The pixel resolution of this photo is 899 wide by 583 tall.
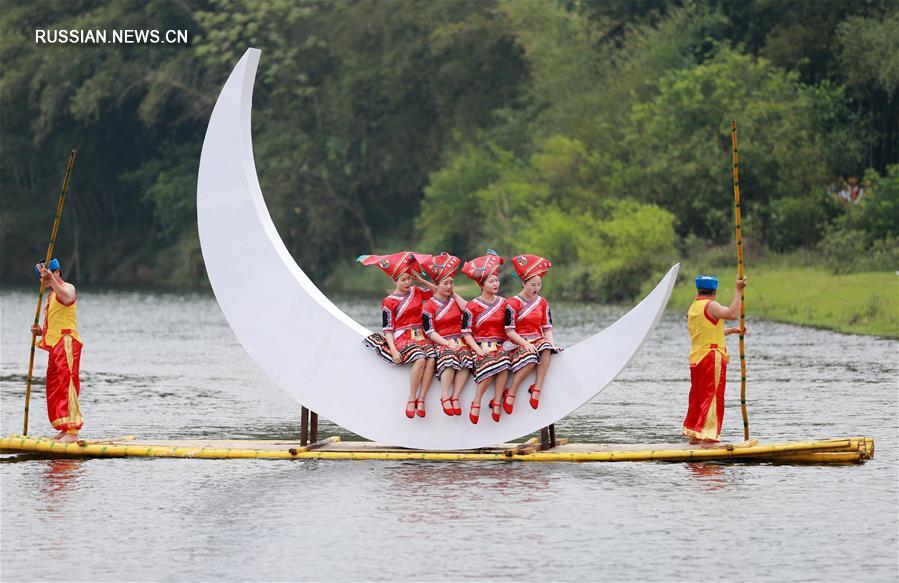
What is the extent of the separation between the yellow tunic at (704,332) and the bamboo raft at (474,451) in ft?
2.78

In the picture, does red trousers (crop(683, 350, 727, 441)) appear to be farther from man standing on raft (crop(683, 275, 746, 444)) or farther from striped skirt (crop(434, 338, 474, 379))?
striped skirt (crop(434, 338, 474, 379))

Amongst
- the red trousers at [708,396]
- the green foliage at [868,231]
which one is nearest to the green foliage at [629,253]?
the green foliage at [868,231]

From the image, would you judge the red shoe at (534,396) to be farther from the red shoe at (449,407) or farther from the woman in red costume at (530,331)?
the red shoe at (449,407)

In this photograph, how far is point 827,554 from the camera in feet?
37.3

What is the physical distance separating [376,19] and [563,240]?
19.3 metres

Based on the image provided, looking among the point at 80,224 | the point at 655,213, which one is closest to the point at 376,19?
the point at 80,224

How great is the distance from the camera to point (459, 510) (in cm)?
1293

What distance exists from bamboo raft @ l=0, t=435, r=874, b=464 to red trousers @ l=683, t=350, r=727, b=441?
0.22 metres

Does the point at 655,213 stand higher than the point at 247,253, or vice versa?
the point at 655,213

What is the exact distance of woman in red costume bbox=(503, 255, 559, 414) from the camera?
15008 mm

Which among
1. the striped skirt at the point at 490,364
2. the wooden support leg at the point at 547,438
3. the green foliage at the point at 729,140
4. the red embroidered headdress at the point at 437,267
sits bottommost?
the wooden support leg at the point at 547,438

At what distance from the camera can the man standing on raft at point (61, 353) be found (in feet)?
52.3

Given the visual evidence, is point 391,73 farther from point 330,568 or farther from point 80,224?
point 330,568

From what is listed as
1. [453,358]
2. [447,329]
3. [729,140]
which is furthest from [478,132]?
[453,358]
